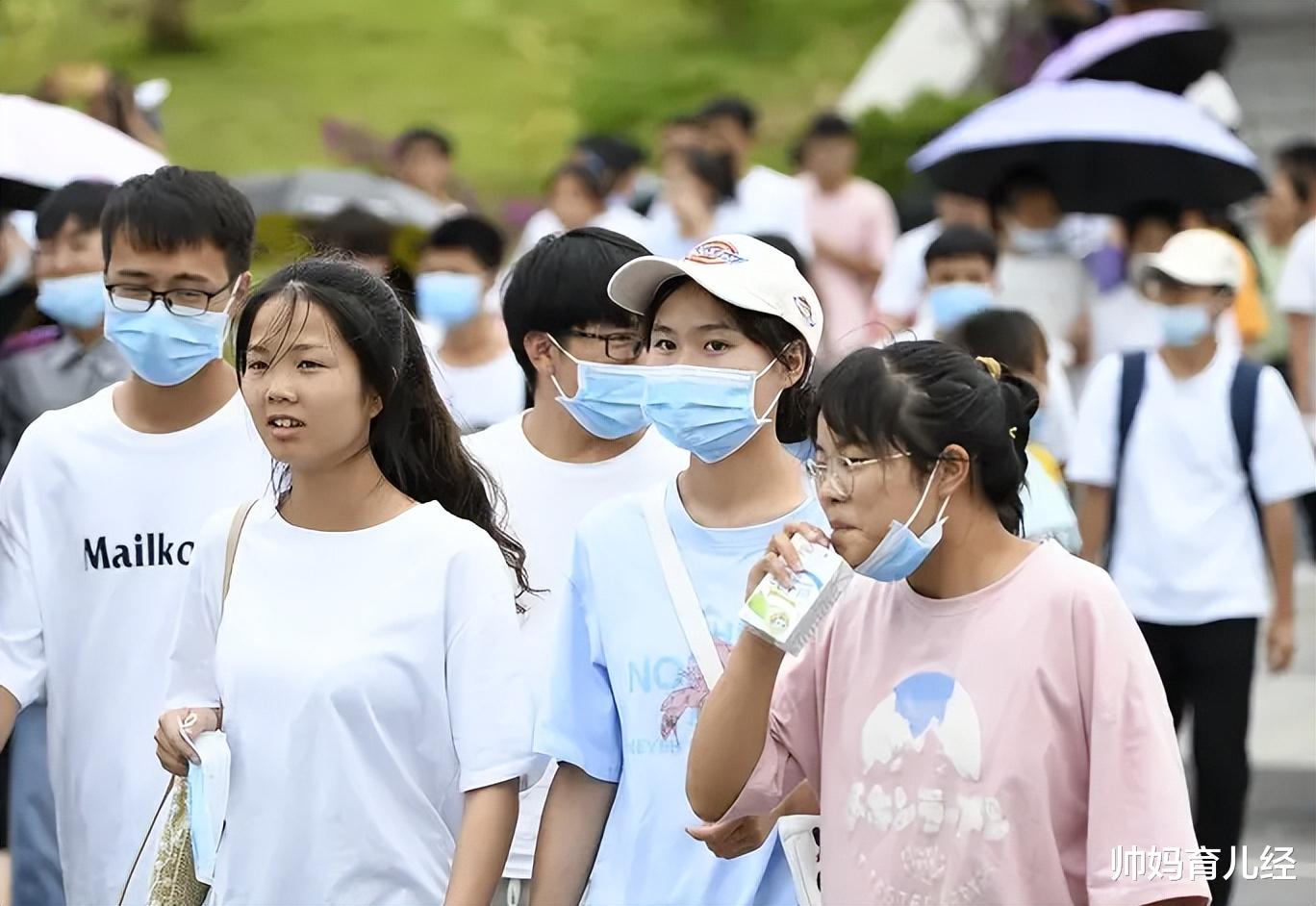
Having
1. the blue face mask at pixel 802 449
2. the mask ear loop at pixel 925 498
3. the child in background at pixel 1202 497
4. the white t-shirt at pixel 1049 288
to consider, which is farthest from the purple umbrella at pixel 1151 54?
the mask ear loop at pixel 925 498

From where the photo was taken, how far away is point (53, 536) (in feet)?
16.0

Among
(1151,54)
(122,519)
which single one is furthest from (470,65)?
(122,519)

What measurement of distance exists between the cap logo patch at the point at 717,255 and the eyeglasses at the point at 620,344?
0.98 metres

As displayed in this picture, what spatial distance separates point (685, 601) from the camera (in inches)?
162

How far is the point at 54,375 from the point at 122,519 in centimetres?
182

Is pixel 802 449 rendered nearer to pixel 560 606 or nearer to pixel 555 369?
pixel 560 606

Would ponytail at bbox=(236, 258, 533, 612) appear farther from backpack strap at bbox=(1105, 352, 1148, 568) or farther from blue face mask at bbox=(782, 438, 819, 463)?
backpack strap at bbox=(1105, 352, 1148, 568)

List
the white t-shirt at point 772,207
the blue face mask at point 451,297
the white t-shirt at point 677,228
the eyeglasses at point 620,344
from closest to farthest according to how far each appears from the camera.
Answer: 1. the eyeglasses at point 620,344
2. the blue face mask at point 451,297
3. the white t-shirt at point 677,228
4. the white t-shirt at point 772,207

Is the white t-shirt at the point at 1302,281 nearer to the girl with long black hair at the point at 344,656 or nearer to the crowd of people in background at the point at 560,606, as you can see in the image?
the crowd of people in background at the point at 560,606

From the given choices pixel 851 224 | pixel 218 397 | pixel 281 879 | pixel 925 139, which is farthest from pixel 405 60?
pixel 281 879

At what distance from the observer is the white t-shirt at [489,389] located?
8680 millimetres

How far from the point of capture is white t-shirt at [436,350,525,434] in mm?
8680

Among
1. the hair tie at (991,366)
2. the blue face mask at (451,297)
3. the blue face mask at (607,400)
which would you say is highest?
the blue face mask at (451,297)

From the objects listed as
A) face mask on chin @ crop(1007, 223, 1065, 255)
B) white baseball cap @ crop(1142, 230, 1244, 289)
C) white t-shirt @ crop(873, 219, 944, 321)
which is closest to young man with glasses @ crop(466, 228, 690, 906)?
white baseball cap @ crop(1142, 230, 1244, 289)
